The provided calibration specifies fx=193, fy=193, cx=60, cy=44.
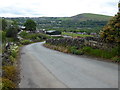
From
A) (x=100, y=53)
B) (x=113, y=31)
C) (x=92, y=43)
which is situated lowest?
(x=100, y=53)

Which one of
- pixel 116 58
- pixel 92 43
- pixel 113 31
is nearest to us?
pixel 116 58

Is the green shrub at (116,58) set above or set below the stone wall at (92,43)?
below

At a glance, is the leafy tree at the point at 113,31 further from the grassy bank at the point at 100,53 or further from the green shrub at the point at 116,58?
the green shrub at the point at 116,58

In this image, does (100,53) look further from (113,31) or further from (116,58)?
(116,58)

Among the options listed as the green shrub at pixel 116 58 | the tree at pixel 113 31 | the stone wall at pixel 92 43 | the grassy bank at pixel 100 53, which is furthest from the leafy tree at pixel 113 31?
the green shrub at pixel 116 58

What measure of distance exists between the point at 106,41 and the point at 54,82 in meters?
8.80

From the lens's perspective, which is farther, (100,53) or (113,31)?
(100,53)

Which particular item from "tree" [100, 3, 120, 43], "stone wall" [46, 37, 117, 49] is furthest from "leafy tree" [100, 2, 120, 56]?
"stone wall" [46, 37, 117, 49]

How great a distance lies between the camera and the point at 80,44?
2141 cm

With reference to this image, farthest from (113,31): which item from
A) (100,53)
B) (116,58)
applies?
(116,58)

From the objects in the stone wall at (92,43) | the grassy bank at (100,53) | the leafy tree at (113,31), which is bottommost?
the grassy bank at (100,53)

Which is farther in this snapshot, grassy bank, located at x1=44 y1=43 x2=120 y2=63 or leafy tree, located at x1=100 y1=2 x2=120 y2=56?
leafy tree, located at x1=100 y1=2 x2=120 y2=56

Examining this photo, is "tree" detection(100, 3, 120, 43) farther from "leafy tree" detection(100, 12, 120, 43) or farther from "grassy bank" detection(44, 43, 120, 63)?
"grassy bank" detection(44, 43, 120, 63)

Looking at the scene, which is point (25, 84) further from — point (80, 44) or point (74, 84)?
point (80, 44)
